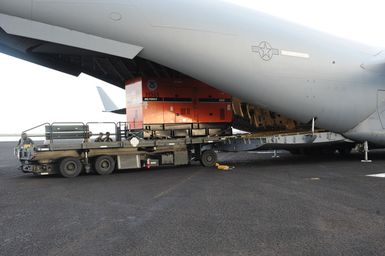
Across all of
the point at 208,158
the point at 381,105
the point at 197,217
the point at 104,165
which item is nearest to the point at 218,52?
the point at 208,158

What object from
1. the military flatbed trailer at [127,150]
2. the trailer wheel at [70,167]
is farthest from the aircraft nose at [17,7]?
the trailer wheel at [70,167]

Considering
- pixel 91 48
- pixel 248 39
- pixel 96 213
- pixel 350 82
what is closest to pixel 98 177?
pixel 91 48

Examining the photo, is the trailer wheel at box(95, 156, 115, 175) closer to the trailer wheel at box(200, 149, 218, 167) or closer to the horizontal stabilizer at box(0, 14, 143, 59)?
the trailer wheel at box(200, 149, 218, 167)

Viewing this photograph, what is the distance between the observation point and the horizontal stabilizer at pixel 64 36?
9.17 meters

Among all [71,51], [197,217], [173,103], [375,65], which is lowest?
[197,217]

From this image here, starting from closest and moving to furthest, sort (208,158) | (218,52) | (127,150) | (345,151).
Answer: (218,52)
(127,150)
(208,158)
(345,151)

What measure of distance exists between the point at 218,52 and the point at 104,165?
521 cm

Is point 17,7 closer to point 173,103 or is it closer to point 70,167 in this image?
point 70,167

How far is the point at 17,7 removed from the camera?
912cm

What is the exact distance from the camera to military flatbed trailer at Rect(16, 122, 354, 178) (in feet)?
35.9

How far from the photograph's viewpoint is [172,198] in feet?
23.8

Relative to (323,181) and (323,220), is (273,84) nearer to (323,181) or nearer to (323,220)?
(323,181)

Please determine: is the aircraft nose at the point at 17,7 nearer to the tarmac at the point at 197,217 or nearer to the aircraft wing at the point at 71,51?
the aircraft wing at the point at 71,51

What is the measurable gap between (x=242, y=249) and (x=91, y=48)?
7.60 meters
